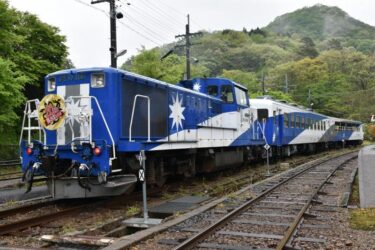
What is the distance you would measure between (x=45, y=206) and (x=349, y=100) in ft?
205

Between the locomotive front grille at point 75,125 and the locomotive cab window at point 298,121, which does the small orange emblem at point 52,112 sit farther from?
the locomotive cab window at point 298,121

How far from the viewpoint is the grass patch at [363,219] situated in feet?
23.2

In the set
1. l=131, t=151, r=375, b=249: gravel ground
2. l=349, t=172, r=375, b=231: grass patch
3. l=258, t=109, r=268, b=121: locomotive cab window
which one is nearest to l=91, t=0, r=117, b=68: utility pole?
l=258, t=109, r=268, b=121: locomotive cab window

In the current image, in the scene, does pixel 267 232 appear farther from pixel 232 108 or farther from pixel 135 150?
pixel 232 108

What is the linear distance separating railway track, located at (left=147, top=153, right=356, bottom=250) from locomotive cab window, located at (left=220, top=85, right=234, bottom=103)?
4910 mm

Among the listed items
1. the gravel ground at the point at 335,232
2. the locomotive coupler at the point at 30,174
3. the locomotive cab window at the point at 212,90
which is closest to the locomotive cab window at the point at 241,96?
the locomotive cab window at the point at 212,90

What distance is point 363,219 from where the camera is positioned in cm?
756

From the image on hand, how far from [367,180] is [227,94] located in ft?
23.6

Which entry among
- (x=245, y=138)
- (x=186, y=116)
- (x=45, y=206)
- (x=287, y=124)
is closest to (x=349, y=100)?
(x=287, y=124)

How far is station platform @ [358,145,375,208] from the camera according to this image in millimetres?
8516

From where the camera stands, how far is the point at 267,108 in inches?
854

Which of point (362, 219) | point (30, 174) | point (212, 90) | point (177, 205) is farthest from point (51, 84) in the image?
point (362, 219)

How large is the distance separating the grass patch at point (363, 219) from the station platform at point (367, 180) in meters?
0.20

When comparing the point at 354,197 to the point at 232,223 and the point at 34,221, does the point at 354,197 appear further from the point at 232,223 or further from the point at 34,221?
the point at 34,221
